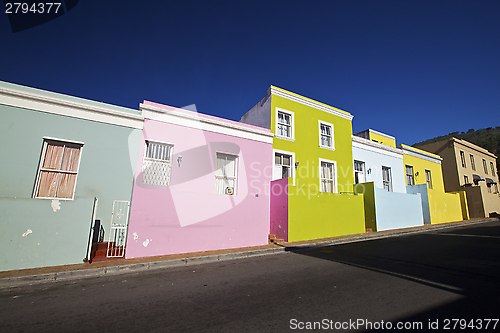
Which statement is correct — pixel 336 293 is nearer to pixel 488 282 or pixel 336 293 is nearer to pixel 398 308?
pixel 398 308

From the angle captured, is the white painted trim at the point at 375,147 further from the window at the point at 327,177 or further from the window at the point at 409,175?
the window at the point at 327,177

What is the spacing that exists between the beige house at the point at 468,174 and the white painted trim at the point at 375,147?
A: 1036 centimetres

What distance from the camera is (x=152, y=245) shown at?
321 inches

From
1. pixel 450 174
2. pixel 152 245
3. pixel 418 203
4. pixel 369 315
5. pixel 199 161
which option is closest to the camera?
pixel 369 315

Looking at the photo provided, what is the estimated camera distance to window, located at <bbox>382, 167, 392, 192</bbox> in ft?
57.5

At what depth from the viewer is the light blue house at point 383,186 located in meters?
14.4

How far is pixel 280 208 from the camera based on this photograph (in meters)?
11.1

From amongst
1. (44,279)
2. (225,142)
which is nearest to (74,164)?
(44,279)

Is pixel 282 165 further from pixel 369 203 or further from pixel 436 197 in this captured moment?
pixel 436 197

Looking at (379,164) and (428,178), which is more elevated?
(379,164)

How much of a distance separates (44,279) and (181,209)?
13.3 ft

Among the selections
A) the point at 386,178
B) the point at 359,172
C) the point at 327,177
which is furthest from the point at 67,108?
the point at 386,178

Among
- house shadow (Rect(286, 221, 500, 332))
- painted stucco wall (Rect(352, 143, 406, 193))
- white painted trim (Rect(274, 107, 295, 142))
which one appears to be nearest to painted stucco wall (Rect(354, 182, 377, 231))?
painted stucco wall (Rect(352, 143, 406, 193))

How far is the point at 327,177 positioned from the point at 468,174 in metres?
21.8
